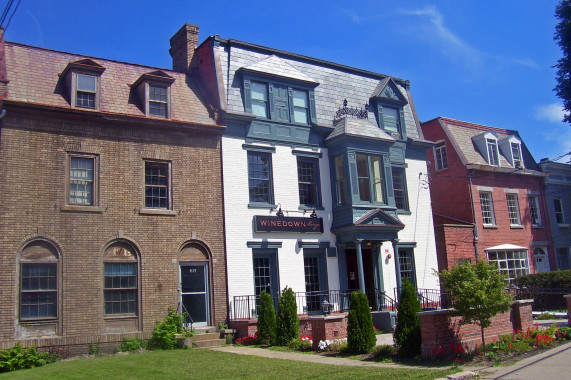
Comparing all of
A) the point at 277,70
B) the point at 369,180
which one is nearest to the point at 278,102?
the point at 277,70

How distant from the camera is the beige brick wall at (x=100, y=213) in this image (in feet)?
52.4

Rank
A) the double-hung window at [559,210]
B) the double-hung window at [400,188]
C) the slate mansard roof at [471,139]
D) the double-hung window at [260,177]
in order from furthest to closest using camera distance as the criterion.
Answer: the double-hung window at [559,210]
the slate mansard roof at [471,139]
the double-hung window at [400,188]
the double-hung window at [260,177]

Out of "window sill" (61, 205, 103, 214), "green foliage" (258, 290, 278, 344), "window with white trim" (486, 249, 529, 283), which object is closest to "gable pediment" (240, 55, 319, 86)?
"window sill" (61, 205, 103, 214)

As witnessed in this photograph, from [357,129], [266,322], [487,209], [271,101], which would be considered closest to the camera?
[266,322]

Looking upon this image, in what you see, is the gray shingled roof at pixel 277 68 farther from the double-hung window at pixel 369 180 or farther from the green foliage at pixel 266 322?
the green foliage at pixel 266 322

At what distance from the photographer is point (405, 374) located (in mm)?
10852

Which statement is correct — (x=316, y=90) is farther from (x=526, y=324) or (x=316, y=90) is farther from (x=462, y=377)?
(x=462, y=377)

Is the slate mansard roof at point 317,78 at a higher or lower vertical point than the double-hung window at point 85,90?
higher

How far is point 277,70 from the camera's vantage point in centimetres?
2250

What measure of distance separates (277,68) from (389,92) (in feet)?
20.5

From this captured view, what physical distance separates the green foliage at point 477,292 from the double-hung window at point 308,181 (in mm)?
9687

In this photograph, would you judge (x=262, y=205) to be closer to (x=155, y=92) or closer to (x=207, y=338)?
(x=207, y=338)

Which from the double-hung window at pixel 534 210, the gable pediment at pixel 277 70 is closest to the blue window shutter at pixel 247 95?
the gable pediment at pixel 277 70

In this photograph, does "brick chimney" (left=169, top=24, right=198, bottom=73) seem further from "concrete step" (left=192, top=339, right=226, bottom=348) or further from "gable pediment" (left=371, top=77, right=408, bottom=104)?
"concrete step" (left=192, top=339, right=226, bottom=348)
